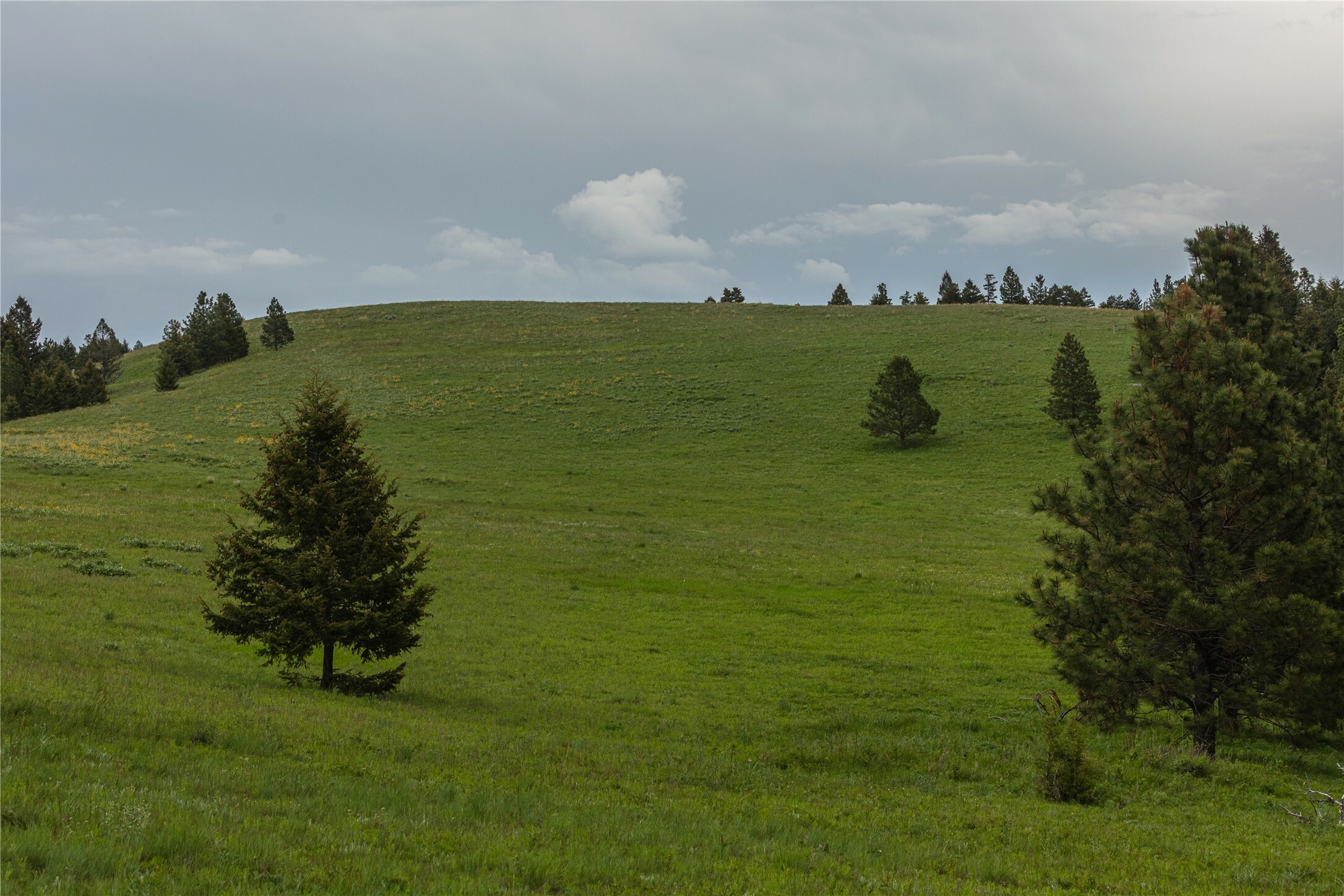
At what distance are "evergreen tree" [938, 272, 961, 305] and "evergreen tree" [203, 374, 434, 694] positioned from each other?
484 feet

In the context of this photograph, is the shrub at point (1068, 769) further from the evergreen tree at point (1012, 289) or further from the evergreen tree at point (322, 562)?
the evergreen tree at point (1012, 289)

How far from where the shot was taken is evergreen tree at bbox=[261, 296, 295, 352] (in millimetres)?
110062

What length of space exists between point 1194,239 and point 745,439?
48733 millimetres

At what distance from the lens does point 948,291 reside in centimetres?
14988

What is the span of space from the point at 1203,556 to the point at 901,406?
1927 inches

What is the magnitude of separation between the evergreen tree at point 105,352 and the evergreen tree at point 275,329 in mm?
24198

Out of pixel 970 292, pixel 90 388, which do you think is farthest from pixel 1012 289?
pixel 90 388

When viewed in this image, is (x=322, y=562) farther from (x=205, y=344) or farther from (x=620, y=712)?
(x=205, y=344)

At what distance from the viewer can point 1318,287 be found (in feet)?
338

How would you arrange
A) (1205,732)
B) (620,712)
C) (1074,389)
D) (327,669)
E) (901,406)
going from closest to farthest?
1. (1205,732)
2. (620,712)
3. (327,669)
4. (1074,389)
5. (901,406)

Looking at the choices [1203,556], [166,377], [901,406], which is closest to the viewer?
[1203,556]

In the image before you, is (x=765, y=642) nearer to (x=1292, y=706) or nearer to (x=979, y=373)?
(x=1292, y=706)

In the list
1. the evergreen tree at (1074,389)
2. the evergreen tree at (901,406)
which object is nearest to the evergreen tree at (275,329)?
the evergreen tree at (901,406)

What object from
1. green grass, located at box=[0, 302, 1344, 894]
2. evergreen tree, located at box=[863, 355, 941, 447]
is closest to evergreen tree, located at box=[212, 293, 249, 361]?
green grass, located at box=[0, 302, 1344, 894]
